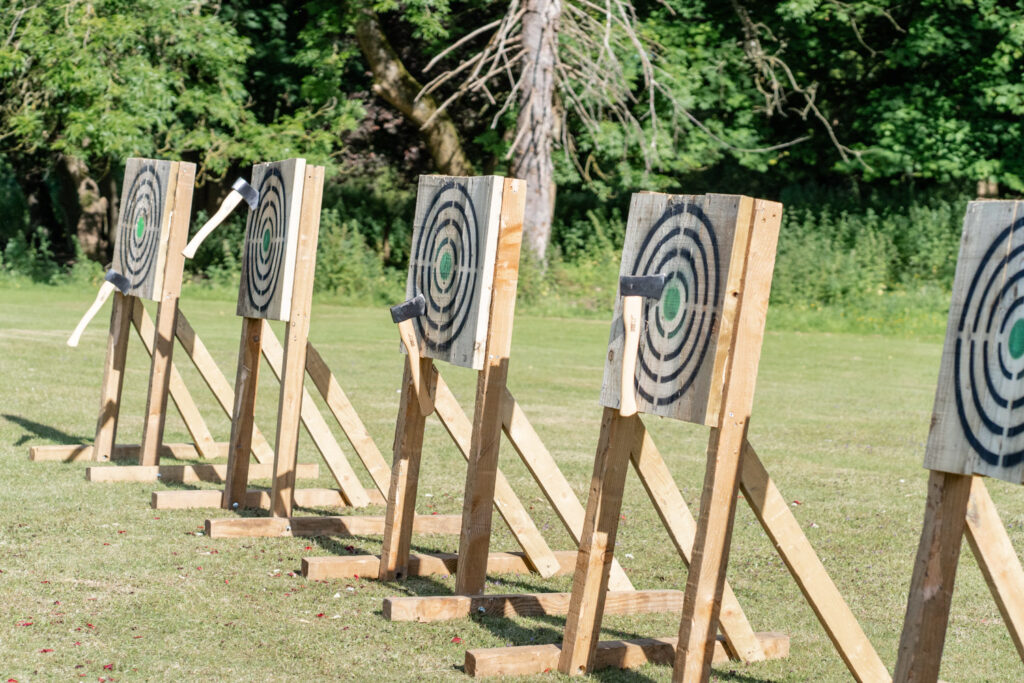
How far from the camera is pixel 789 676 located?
5.17 meters

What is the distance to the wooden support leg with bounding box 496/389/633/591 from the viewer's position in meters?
5.84

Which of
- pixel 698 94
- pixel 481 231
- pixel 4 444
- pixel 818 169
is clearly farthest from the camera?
pixel 818 169

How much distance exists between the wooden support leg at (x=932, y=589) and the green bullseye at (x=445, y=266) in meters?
Answer: 2.81

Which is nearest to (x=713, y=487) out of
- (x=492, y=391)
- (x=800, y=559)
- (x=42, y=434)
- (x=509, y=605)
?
(x=800, y=559)

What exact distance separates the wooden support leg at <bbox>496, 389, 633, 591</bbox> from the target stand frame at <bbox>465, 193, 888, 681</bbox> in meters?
0.82

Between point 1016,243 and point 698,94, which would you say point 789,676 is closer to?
point 1016,243

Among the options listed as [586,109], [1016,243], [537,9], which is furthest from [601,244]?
[1016,243]

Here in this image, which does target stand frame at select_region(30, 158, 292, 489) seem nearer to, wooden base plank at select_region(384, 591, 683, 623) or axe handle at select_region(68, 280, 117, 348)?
axe handle at select_region(68, 280, 117, 348)

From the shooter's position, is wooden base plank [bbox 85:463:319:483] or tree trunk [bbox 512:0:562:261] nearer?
wooden base plank [bbox 85:463:319:483]

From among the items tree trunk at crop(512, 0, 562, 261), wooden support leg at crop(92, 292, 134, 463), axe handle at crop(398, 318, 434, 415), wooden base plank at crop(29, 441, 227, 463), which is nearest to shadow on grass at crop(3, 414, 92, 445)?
wooden base plank at crop(29, 441, 227, 463)

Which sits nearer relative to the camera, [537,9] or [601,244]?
[537,9]

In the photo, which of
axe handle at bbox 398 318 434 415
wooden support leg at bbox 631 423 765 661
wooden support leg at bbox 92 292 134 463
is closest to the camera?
wooden support leg at bbox 631 423 765 661

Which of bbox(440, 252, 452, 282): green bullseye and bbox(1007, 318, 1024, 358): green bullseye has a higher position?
bbox(1007, 318, 1024, 358): green bullseye

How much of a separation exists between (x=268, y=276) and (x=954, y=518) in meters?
4.44
